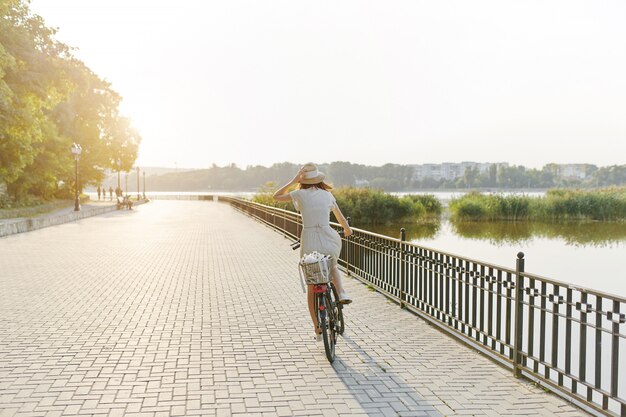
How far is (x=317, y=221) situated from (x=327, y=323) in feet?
3.50

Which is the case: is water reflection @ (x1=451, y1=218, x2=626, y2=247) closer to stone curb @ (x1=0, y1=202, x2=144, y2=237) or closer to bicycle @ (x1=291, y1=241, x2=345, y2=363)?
stone curb @ (x1=0, y1=202, x2=144, y2=237)

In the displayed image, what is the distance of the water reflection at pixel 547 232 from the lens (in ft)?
99.9

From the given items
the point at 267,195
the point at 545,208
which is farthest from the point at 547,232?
the point at 267,195

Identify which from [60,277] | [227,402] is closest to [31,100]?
[60,277]

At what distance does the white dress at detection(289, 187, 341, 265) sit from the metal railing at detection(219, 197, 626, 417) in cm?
172

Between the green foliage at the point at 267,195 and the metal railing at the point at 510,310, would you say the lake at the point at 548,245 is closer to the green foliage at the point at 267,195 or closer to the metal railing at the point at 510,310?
the metal railing at the point at 510,310

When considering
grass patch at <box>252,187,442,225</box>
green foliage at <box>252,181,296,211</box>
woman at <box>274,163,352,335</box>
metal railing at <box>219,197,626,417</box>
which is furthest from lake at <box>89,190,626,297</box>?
woman at <box>274,163,352,335</box>

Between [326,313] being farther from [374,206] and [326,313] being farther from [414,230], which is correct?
[374,206]

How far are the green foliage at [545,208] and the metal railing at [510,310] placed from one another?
111 ft

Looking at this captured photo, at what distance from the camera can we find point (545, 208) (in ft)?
151

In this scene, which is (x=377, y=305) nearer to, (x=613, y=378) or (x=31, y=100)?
(x=613, y=378)

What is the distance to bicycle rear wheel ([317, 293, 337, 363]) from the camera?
243 inches

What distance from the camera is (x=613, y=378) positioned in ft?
15.6

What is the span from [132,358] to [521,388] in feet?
12.8
